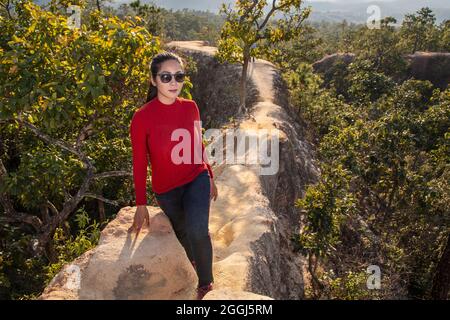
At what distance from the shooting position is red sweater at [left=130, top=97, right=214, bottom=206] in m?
4.05

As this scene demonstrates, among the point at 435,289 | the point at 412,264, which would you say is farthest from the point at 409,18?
the point at 435,289

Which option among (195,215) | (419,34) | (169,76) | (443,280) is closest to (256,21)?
(443,280)

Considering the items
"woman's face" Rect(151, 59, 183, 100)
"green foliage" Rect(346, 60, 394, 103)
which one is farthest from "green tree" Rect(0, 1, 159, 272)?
"green foliage" Rect(346, 60, 394, 103)

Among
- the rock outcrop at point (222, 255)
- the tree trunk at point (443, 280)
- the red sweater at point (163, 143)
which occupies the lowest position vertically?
the tree trunk at point (443, 280)

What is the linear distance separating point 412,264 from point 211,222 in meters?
10.3

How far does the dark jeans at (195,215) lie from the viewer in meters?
3.99

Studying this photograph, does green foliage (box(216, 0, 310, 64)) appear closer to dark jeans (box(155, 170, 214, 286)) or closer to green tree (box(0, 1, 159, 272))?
green tree (box(0, 1, 159, 272))

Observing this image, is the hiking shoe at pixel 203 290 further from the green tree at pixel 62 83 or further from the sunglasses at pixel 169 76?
the green tree at pixel 62 83

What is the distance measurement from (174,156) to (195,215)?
2.19 ft

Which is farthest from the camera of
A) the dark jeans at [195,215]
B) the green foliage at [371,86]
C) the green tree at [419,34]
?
the green tree at [419,34]

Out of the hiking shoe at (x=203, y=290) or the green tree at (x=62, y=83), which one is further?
the green tree at (x=62, y=83)

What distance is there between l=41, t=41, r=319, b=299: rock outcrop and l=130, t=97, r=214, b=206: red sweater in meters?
0.71

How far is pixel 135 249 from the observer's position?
15.1 feet

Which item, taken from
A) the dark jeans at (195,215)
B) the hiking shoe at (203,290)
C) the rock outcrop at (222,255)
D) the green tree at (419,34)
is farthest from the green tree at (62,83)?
the green tree at (419,34)
